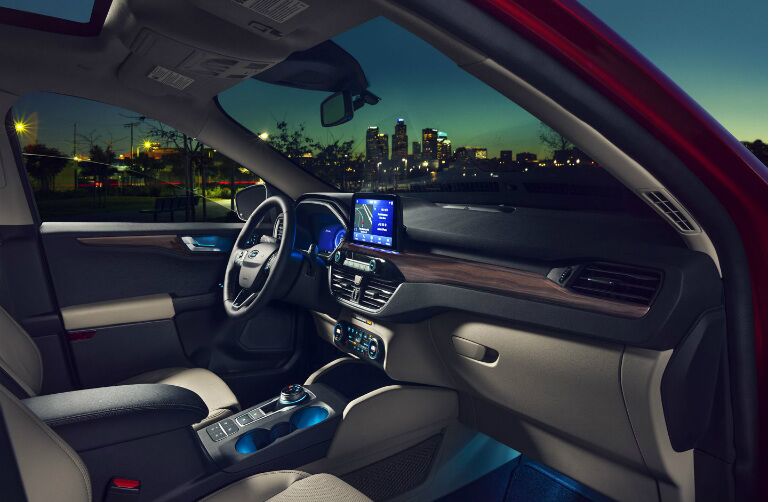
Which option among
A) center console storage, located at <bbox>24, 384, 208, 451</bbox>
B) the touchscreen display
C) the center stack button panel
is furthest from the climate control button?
center console storage, located at <bbox>24, 384, 208, 451</bbox>

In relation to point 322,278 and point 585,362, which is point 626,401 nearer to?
point 585,362

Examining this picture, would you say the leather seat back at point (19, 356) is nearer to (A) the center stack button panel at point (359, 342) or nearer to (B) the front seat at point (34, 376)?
(B) the front seat at point (34, 376)

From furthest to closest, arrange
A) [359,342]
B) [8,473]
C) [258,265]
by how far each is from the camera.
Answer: [258,265] < [359,342] < [8,473]

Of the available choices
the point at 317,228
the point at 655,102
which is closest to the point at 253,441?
the point at 317,228

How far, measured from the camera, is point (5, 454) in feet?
3.32

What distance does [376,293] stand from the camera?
243cm

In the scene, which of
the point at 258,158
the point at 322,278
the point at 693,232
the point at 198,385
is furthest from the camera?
the point at 258,158

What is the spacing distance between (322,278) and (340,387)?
1.93ft

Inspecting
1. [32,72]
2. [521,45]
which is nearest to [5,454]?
[521,45]

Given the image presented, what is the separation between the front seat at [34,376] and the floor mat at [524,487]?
3.37ft

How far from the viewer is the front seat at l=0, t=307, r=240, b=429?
1671mm

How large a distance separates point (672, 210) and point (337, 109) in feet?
6.47

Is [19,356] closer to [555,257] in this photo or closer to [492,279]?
[492,279]

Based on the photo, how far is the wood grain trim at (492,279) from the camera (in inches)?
63.1
